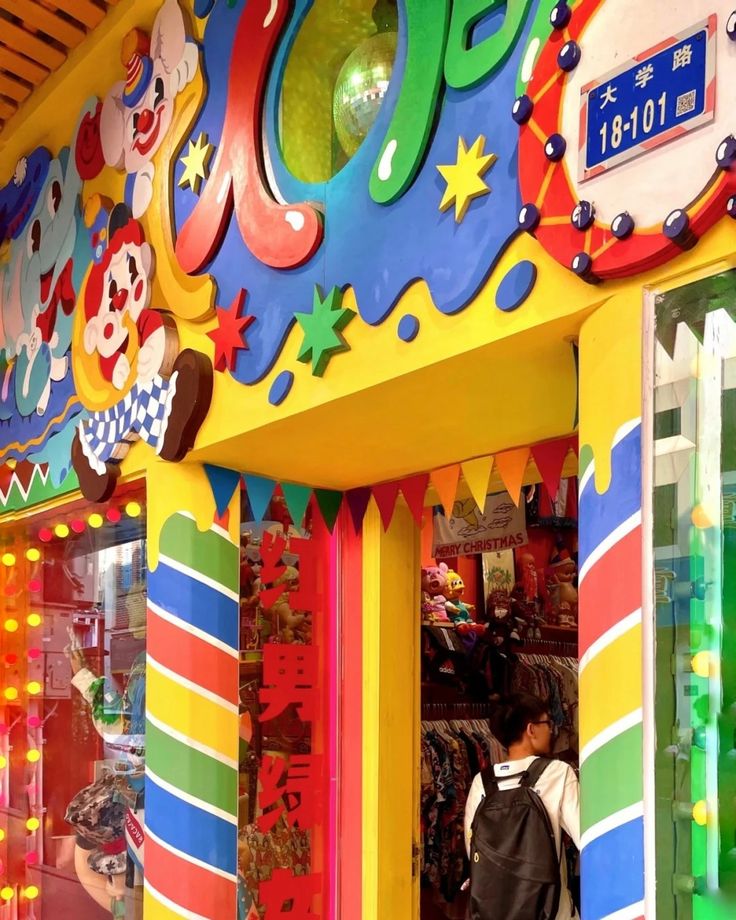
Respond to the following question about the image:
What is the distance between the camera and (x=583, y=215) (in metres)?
1.53

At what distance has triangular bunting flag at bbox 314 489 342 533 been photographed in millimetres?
3008

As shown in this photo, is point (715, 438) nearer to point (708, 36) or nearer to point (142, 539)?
point (708, 36)

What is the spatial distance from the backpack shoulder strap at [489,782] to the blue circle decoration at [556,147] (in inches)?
79.5

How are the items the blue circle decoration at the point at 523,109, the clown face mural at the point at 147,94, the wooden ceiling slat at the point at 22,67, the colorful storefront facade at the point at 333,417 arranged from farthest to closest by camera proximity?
the wooden ceiling slat at the point at 22,67
the clown face mural at the point at 147,94
the blue circle decoration at the point at 523,109
the colorful storefront facade at the point at 333,417

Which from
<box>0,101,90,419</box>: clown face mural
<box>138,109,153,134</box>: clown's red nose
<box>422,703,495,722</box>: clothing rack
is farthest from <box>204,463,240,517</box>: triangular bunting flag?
<box>422,703,495,722</box>: clothing rack

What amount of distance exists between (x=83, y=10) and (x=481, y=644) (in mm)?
3014

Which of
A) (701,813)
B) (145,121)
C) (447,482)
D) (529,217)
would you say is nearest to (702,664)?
(701,813)

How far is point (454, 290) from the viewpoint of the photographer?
1.79m

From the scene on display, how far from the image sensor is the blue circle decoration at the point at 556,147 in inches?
62.4

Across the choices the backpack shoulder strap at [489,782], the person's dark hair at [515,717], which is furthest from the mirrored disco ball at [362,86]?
the backpack shoulder strap at [489,782]

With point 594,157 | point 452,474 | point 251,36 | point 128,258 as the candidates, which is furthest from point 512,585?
point 594,157

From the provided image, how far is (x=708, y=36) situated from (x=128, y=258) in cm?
187

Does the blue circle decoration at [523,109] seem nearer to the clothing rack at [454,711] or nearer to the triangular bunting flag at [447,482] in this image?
the triangular bunting flag at [447,482]

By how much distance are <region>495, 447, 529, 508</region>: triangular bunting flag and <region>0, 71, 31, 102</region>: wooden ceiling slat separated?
6.92 ft
